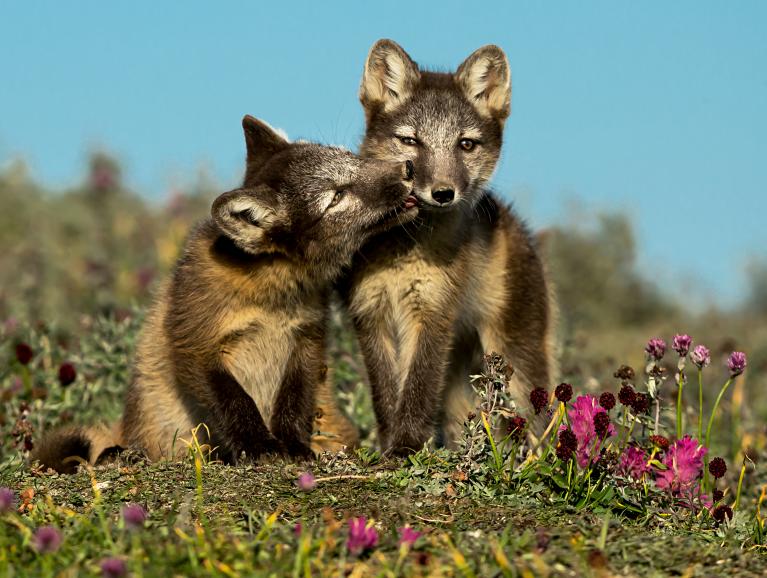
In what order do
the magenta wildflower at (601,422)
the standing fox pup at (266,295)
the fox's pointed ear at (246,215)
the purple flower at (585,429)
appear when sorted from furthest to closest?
the standing fox pup at (266,295) < the fox's pointed ear at (246,215) < the purple flower at (585,429) < the magenta wildflower at (601,422)

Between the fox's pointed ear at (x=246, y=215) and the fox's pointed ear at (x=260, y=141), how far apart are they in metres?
0.49

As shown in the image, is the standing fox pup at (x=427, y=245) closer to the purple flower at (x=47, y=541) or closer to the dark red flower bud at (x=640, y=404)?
the dark red flower bud at (x=640, y=404)

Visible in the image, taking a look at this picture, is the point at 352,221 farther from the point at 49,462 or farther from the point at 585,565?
the point at 585,565

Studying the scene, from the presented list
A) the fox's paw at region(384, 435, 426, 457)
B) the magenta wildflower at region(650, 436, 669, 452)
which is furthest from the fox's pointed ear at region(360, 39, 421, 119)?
the magenta wildflower at region(650, 436, 669, 452)

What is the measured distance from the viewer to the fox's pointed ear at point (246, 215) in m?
5.55

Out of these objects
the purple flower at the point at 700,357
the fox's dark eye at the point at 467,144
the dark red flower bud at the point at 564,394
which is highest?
the fox's dark eye at the point at 467,144

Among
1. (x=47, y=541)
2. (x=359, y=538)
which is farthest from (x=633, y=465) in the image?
(x=47, y=541)

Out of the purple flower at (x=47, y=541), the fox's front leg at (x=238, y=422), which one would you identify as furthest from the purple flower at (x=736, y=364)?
the purple flower at (x=47, y=541)

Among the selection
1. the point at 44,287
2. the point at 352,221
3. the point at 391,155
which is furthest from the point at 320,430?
the point at 44,287

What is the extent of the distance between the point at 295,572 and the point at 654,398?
2.43 metres

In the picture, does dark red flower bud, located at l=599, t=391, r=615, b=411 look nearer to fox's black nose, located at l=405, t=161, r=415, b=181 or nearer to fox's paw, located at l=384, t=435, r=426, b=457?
fox's paw, located at l=384, t=435, r=426, b=457

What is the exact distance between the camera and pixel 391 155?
6.39 metres

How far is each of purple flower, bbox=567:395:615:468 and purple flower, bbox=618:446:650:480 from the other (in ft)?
0.40

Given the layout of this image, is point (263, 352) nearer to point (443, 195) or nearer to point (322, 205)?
point (322, 205)
